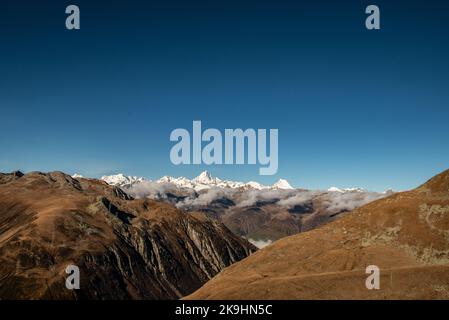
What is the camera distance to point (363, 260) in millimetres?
162500

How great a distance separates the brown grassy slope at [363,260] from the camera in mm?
131750

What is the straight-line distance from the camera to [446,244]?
16112cm

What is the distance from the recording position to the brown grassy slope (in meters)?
132
